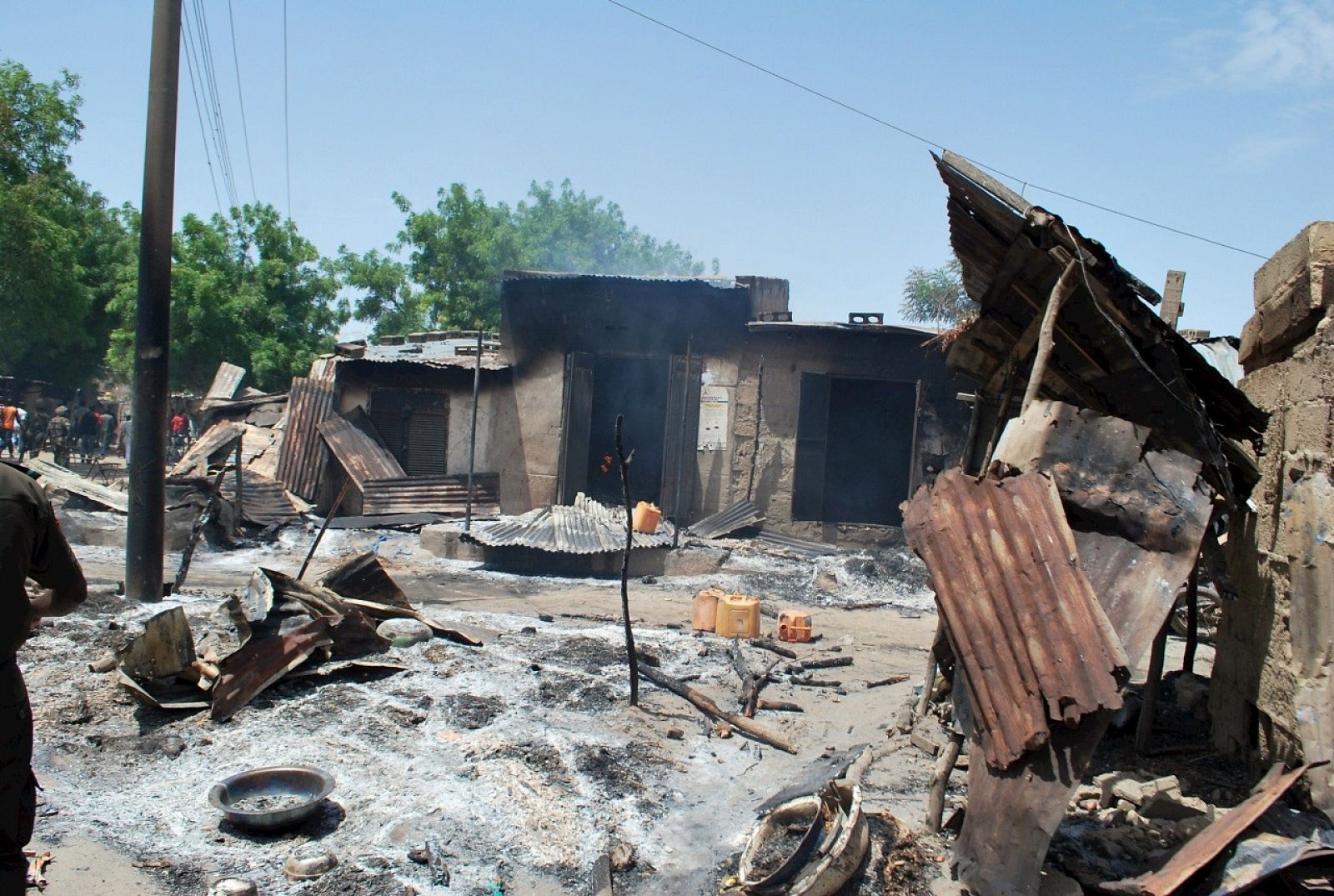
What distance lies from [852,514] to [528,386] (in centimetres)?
712

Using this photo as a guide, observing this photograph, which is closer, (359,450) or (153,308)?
(153,308)

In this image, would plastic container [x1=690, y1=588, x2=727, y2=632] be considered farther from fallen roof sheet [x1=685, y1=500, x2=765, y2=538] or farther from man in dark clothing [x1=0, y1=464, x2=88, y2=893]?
man in dark clothing [x1=0, y1=464, x2=88, y2=893]

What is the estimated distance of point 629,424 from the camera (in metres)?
17.5

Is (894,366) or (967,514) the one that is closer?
(967,514)

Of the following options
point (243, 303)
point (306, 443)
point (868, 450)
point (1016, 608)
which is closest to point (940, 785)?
point (1016, 608)

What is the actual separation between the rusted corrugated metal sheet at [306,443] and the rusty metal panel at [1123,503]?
13.1m

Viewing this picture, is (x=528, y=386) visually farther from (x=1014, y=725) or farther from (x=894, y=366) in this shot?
(x=1014, y=725)

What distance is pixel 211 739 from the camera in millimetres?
Answer: 4965

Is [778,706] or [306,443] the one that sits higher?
[306,443]

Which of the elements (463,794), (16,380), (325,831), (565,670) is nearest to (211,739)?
(325,831)

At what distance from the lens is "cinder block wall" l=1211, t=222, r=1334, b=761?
3938 millimetres

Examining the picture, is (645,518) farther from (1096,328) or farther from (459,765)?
(1096,328)

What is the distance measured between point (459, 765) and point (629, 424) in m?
12.9

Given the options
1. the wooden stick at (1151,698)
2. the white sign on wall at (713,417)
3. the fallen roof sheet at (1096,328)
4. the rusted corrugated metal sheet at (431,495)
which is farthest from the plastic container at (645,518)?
the wooden stick at (1151,698)
